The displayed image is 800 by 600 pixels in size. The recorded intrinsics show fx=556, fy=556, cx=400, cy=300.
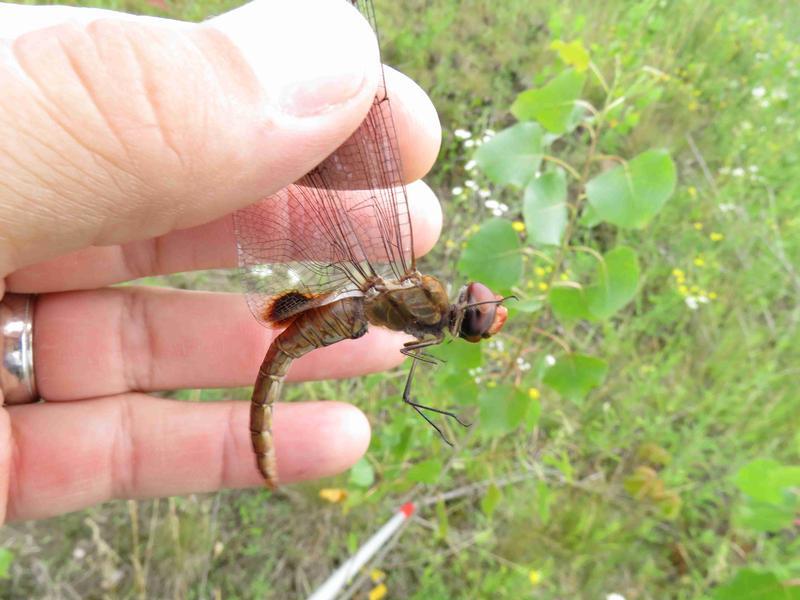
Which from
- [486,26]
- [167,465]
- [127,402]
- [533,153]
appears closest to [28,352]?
[127,402]

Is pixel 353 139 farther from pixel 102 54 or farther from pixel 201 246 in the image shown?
pixel 201 246

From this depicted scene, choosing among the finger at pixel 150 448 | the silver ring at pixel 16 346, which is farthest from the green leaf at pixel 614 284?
the silver ring at pixel 16 346

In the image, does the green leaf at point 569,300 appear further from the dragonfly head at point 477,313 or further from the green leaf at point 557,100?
the green leaf at point 557,100

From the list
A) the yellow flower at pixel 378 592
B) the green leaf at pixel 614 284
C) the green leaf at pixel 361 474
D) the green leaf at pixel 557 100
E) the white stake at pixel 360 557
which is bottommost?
the yellow flower at pixel 378 592

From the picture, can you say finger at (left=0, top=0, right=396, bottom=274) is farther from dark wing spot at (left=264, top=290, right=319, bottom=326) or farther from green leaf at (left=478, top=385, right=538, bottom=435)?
green leaf at (left=478, top=385, right=538, bottom=435)

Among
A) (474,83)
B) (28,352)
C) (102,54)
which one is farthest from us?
(474,83)
